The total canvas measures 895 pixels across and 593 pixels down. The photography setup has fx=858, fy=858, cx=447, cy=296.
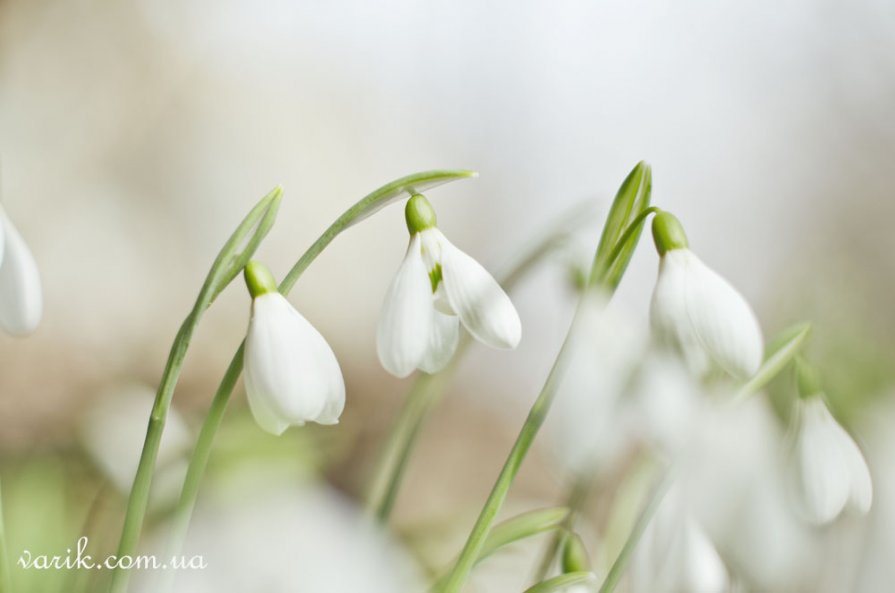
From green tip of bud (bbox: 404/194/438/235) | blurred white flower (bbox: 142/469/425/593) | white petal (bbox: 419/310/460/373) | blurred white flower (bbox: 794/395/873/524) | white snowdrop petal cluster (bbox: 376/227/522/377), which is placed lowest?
blurred white flower (bbox: 142/469/425/593)

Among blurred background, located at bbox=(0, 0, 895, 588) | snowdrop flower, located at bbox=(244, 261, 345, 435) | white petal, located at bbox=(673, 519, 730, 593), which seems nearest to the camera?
snowdrop flower, located at bbox=(244, 261, 345, 435)

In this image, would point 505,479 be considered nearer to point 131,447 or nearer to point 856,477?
point 856,477

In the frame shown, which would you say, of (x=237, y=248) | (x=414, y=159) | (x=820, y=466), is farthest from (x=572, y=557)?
(x=414, y=159)

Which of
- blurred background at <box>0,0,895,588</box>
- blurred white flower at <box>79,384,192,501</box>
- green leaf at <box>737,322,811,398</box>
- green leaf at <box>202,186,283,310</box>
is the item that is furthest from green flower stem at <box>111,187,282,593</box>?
blurred background at <box>0,0,895,588</box>

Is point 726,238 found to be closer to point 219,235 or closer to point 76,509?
point 219,235

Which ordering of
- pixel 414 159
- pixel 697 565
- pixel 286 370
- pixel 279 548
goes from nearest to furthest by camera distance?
pixel 286 370
pixel 697 565
pixel 279 548
pixel 414 159

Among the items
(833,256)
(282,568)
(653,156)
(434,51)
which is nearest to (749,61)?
(653,156)

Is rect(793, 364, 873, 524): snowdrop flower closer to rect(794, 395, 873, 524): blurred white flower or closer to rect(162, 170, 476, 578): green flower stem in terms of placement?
rect(794, 395, 873, 524): blurred white flower
